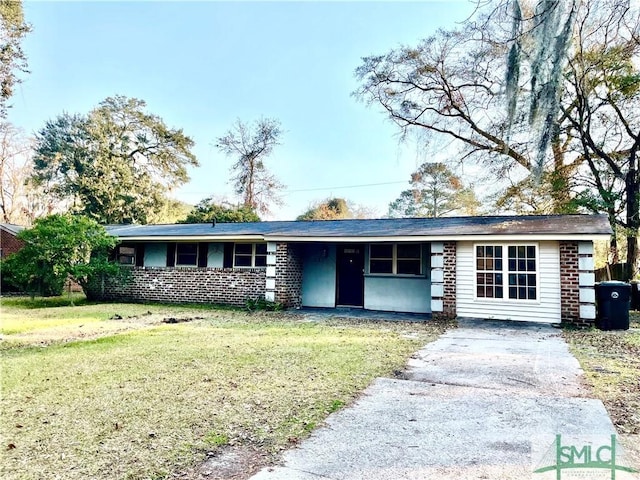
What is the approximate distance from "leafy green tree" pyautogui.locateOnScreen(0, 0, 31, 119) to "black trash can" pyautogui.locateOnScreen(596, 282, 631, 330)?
13.7 meters

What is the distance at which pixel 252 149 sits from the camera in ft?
110

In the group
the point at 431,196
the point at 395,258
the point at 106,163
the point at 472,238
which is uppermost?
the point at 106,163

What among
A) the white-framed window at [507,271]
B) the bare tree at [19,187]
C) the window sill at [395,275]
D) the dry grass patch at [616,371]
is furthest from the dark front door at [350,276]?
the bare tree at [19,187]

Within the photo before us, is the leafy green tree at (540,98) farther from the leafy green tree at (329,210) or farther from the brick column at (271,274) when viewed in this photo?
the leafy green tree at (329,210)

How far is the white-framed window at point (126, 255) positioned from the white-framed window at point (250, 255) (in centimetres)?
430

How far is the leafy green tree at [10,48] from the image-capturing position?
29.0 feet

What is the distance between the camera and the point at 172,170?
3191 centimetres

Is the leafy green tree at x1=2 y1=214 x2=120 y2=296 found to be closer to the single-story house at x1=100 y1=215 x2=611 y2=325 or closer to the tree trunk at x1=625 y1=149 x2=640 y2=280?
the single-story house at x1=100 y1=215 x2=611 y2=325

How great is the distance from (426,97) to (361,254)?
30.4 feet

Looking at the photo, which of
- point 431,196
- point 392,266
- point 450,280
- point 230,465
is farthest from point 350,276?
point 431,196

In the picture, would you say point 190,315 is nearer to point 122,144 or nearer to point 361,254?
point 361,254

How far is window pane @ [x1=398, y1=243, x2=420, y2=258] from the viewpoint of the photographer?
12188mm

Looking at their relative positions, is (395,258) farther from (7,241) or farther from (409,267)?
(7,241)

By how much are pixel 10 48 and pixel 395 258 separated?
35.5 ft
